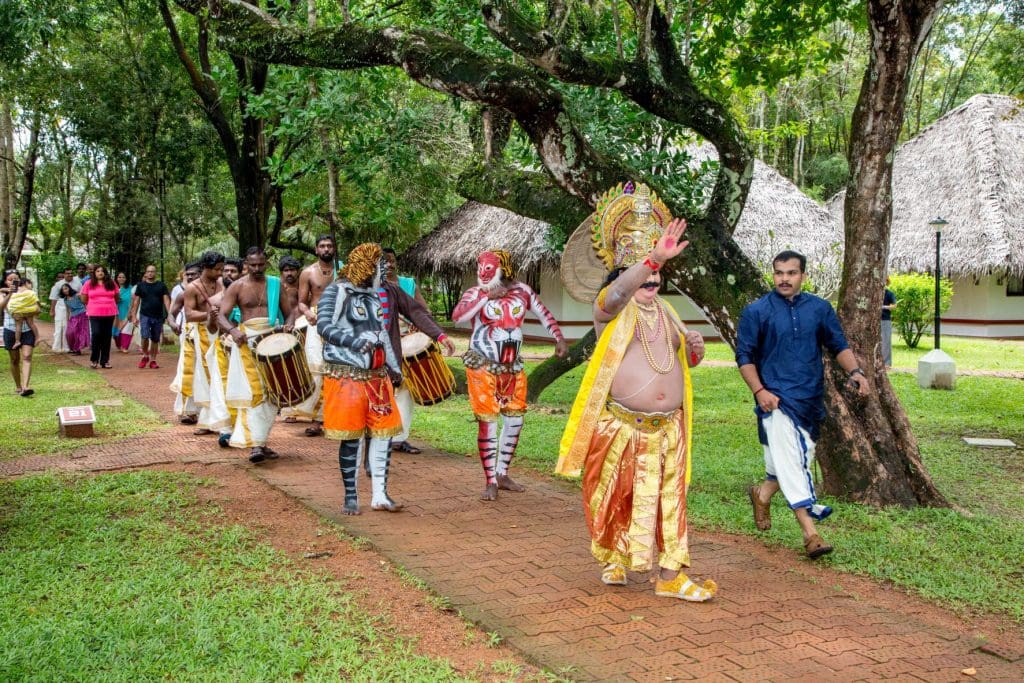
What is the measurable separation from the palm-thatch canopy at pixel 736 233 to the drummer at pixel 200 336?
1328 centimetres

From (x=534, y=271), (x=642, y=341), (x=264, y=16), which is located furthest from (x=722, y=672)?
(x=534, y=271)

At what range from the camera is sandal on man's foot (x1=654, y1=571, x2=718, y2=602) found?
519cm

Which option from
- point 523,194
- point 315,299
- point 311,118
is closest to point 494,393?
point 523,194

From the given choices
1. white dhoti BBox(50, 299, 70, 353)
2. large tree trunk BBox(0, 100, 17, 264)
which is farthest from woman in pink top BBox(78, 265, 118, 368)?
large tree trunk BBox(0, 100, 17, 264)

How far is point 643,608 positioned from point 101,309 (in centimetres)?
1465

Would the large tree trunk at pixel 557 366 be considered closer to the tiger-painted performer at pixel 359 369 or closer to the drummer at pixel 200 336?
the drummer at pixel 200 336

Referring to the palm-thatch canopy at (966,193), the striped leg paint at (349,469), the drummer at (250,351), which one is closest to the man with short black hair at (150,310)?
the drummer at (250,351)

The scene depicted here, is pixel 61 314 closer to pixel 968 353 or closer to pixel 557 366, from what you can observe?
pixel 557 366

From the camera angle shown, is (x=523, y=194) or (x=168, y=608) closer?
(x=168, y=608)

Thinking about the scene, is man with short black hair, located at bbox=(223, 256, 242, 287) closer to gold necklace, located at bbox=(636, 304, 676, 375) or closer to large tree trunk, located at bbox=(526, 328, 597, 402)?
large tree trunk, located at bbox=(526, 328, 597, 402)

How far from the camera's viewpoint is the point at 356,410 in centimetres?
681

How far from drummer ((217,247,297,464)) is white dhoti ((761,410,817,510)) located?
4.77m

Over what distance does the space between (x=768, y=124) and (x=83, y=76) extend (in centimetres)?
2742

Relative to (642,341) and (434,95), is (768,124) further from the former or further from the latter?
(642,341)
